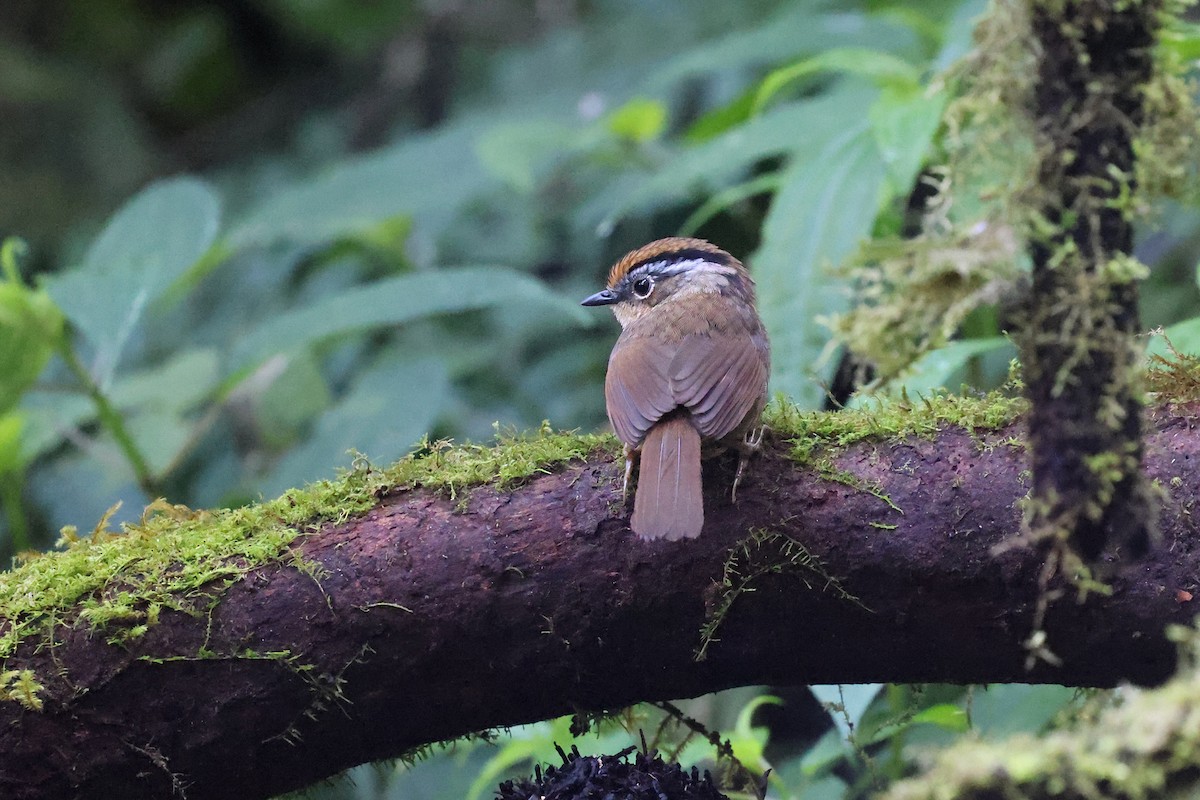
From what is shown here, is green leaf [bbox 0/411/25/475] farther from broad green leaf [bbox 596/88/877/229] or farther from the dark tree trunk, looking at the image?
the dark tree trunk

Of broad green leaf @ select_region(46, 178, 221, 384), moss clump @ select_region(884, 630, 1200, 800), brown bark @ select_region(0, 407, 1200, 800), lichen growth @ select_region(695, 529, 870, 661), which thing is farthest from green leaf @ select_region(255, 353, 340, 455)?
moss clump @ select_region(884, 630, 1200, 800)

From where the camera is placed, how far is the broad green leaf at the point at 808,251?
132 inches

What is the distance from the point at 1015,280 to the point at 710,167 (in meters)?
2.37

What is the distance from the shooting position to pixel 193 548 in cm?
246

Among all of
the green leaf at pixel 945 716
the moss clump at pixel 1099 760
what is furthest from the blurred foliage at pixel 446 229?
the moss clump at pixel 1099 760

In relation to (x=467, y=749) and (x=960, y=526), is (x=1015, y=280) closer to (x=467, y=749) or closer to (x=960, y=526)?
(x=960, y=526)

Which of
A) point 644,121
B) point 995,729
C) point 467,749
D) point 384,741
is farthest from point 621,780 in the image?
point 644,121

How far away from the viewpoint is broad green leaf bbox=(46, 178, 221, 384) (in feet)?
12.1

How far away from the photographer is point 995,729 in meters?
2.79

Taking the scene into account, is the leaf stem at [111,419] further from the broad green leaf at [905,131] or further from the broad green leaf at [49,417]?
the broad green leaf at [905,131]

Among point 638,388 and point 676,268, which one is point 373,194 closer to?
point 676,268

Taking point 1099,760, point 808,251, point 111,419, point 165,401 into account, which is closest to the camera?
point 1099,760

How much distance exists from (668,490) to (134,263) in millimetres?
2401

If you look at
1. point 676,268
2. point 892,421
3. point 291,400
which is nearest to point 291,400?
point 291,400
